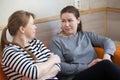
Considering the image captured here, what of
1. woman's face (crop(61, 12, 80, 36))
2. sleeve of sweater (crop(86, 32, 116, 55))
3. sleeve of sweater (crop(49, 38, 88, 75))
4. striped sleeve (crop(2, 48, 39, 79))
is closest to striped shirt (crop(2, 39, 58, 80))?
striped sleeve (crop(2, 48, 39, 79))

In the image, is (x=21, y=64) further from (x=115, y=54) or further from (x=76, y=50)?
(x=115, y=54)

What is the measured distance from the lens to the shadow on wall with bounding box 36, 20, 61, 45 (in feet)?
7.91

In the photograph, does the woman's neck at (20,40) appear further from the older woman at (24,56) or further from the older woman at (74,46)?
the older woman at (74,46)

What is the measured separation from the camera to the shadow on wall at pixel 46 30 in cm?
241

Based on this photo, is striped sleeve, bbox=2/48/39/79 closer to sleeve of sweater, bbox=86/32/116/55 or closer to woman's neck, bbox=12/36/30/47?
woman's neck, bbox=12/36/30/47

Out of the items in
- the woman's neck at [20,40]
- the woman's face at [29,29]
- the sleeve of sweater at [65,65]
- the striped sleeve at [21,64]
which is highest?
the woman's face at [29,29]

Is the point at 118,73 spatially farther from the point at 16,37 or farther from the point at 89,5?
the point at 89,5

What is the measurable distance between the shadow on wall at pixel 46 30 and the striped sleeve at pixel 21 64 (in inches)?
29.1

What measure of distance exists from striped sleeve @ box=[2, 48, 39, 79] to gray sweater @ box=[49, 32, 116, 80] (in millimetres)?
450

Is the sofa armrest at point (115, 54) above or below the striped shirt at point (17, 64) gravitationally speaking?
below

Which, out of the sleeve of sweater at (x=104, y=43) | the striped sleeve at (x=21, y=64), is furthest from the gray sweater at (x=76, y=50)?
the striped sleeve at (x=21, y=64)

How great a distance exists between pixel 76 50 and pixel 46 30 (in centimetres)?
42

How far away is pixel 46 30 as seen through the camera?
2.46m

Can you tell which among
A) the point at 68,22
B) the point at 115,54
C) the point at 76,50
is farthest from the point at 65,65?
the point at 115,54
